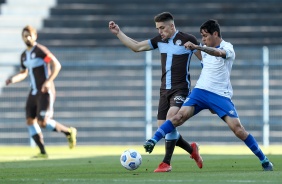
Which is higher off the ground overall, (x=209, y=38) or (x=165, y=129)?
(x=209, y=38)

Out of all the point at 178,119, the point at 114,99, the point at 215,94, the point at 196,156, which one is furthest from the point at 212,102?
the point at 114,99

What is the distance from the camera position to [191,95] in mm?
11359

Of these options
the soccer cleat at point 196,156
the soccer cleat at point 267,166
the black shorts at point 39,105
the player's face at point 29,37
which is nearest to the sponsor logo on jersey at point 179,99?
the soccer cleat at point 196,156

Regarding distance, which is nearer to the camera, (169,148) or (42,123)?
(169,148)

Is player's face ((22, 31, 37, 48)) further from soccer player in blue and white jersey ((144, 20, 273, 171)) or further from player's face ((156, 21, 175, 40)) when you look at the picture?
soccer player in blue and white jersey ((144, 20, 273, 171))

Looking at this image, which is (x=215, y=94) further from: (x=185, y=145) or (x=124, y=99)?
(x=124, y=99)

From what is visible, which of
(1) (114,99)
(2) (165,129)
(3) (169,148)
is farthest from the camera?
(1) (114,99)

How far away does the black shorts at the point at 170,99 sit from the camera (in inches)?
462

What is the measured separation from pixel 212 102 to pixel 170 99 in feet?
2.61

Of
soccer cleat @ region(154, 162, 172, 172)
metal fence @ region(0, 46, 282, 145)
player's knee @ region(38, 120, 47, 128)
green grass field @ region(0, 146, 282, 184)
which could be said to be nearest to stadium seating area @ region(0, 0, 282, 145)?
metal fence @ region(0, 46, 282, 145)

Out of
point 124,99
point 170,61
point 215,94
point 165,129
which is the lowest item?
point 124,99

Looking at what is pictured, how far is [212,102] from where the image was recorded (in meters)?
11.2

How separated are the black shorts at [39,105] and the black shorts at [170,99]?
5.08 metres

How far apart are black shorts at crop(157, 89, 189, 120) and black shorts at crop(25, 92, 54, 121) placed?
16.7 ft
